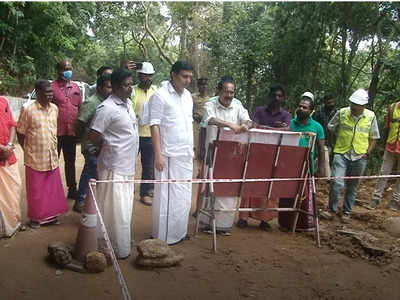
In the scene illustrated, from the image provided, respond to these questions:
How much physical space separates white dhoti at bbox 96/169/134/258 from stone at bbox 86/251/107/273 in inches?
11.2

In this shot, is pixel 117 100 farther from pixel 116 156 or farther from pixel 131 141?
pixel 116 156

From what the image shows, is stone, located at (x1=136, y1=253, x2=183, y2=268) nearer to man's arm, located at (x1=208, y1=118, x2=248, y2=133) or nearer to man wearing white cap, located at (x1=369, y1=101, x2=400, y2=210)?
man's arm, located at (x1=208, y1=118, x2=248, y2=133)

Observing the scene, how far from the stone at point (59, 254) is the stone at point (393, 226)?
12.5 ft

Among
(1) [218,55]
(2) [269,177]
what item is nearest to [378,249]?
(2) [269,177]

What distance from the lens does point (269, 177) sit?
4500mm

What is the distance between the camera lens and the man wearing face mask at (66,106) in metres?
4.86

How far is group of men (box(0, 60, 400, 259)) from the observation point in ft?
11.8

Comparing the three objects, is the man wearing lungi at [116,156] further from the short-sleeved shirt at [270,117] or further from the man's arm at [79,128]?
the short-sleeved shirt at [270,117]

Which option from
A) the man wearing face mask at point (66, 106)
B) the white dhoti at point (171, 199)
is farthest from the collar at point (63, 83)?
the white dhoti at point (171, 199)

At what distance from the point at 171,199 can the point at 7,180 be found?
1592 millimetres

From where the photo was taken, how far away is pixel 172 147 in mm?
3953

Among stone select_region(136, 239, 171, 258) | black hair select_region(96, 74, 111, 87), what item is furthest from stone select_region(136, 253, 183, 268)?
black hair select_region(96, 74, 111, 87)

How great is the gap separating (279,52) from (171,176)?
6918 mm

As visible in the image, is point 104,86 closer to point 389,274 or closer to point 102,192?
point 102,192
